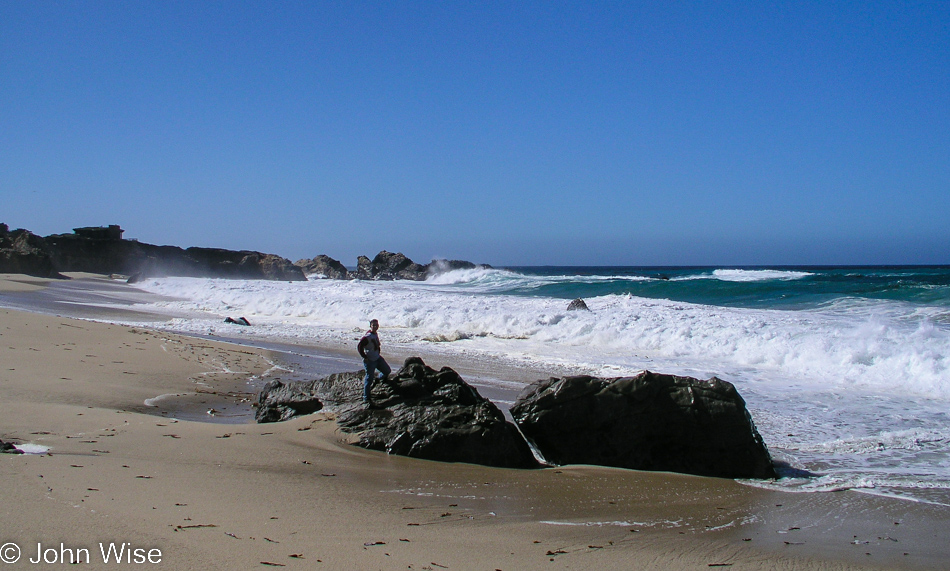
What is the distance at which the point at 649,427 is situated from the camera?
248 inches

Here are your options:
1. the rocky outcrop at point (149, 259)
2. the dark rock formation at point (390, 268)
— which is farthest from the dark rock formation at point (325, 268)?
the rocky outcrop at point (149, 259)

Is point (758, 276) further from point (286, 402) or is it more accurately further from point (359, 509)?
point (359, 509)

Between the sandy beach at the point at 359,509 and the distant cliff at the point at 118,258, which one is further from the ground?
the distant cliff at the point at 118,258

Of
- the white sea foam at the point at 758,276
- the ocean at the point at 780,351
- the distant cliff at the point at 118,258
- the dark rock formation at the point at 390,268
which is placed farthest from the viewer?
the dark rock formation at the point at 390,268

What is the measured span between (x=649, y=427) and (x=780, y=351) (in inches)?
333

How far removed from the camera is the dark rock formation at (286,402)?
7.29m

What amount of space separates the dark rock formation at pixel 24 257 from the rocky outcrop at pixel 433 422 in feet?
167

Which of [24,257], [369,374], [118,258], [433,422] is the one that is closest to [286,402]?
[369,374]

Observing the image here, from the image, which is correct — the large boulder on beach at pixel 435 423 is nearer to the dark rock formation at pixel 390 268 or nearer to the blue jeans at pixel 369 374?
the blue jeans at pixel 369 374

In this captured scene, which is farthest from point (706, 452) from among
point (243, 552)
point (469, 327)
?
point (469, 327)

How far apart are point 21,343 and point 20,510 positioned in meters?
9.12

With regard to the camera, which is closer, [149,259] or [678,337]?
[678,337]

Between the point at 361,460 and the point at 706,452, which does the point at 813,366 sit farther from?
the point at 361,460

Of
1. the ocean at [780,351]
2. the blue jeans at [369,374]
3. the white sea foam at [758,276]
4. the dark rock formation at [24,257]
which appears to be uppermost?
the dark rock formation at [24,257]
